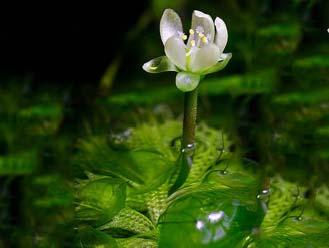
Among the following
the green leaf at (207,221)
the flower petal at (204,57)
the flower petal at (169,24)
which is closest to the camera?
the green leaf at (207,221)

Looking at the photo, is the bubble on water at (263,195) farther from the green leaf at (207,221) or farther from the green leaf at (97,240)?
the green leaf at (97,240)

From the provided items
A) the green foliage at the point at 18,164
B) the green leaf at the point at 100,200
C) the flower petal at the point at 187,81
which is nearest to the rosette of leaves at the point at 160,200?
the green leaf at the point at 100,200

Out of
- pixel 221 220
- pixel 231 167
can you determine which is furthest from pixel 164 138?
pixel 221 220

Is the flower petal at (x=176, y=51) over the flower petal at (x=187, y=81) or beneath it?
over

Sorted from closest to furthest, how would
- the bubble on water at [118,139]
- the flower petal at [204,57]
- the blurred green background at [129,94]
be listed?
1. the flower petal at [204,57]
2. the bubble on water at [118,139]
3. the blurred green background at [129,94]

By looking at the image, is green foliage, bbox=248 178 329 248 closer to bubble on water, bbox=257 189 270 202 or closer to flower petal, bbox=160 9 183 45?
bubble on water, bbox=257 189 270 202

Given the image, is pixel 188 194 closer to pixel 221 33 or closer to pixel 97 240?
pixel 97 240

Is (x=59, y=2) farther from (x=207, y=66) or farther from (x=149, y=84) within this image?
(x=207, y=66)

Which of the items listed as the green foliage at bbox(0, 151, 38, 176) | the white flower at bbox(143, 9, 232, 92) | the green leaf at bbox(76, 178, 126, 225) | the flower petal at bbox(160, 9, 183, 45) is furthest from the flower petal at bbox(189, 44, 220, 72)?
the green foliage at bbox(0, 151, 38, 176)
